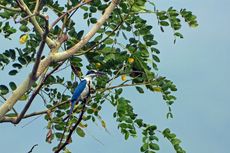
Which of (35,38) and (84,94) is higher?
(35,38)

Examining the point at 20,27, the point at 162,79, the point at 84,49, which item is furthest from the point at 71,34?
the point at 162,79

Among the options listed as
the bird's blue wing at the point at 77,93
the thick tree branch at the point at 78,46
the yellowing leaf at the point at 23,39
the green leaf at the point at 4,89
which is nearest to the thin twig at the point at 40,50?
the thick tree branch at the point at 78,46

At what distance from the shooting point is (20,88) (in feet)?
21.6

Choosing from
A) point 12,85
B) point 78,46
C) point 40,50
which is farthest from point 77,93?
point 40,50

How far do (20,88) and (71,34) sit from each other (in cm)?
144

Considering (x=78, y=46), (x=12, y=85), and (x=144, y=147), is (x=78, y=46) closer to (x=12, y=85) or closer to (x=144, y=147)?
(x=12, y=85)

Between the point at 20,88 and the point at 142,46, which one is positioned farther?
the point at 142,46

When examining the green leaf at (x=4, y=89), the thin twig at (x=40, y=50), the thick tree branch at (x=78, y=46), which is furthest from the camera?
the green leaf at (x=4, y=89)

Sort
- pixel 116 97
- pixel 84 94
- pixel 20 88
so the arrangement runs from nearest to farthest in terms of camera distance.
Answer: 1. pixel 20 88
2. pixel 84 94
3. pixel 116 97

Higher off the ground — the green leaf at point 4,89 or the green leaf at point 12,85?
the green leaf at point 12,85

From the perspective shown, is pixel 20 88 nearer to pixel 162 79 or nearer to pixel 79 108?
pixel 79 108

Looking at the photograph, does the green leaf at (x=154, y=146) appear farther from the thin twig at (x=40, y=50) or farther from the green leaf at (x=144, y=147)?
the thin twig at (x=40, y=50)

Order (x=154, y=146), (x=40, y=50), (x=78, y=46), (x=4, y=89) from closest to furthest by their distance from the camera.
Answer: (x=40, y=50), (x=78, y=46), (x=4, y=89), (x=154, y=146)

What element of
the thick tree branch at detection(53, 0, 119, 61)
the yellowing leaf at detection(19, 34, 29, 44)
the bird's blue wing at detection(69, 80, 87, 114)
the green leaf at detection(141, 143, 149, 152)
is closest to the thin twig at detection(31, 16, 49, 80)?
the thick tree branch at detection(53, 0, 119, 61)
